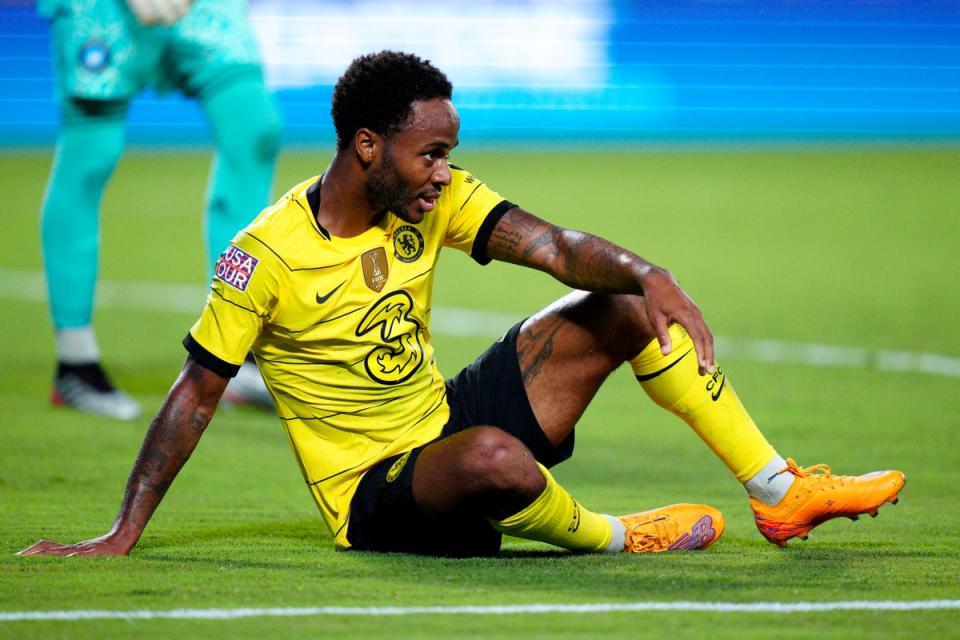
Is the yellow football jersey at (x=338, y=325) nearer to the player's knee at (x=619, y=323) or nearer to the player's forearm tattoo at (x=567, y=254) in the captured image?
the player's forearm tattoo at (x=567, y=254)

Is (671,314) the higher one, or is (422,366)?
(671,314)

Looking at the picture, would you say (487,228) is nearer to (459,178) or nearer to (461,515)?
(459,178)

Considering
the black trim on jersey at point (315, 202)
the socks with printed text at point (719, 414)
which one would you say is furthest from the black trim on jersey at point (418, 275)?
the socks with printed text at point (719, 414)

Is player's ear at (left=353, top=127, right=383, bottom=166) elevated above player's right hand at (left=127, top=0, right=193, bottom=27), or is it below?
below

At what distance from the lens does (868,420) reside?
5930 mm

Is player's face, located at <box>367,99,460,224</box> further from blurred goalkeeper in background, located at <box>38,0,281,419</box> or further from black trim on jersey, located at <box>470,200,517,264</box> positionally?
blurred goalkeeper in background, located at <box>38,0,281,419</box>

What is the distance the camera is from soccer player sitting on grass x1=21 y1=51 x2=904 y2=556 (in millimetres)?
3684

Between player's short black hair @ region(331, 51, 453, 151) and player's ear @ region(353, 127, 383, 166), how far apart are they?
14 mm

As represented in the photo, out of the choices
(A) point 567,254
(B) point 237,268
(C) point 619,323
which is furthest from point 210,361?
(C) point 619,323

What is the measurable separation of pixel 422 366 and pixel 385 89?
711mm

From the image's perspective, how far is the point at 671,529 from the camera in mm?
3949

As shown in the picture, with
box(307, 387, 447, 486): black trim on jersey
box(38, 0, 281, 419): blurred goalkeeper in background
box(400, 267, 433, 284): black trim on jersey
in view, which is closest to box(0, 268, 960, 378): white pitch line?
box(38, 0, 281, 419): blurred goalkeeper in background

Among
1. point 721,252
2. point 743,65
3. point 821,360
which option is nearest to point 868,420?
point 821,360

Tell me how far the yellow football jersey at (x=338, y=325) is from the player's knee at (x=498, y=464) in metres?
0.37
